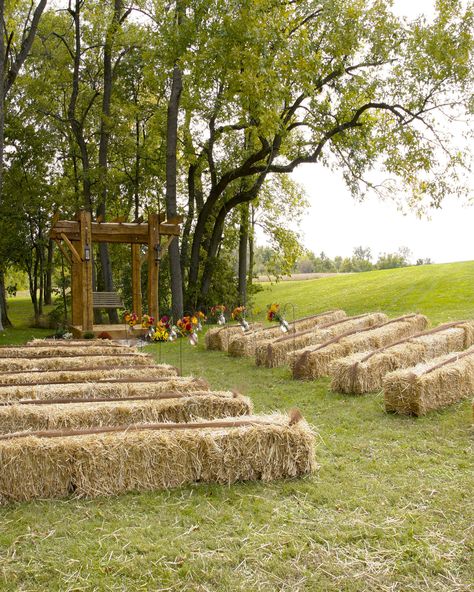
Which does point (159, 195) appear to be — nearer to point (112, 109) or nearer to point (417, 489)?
point (112, 109)

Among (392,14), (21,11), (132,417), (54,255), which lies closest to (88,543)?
(132,417)

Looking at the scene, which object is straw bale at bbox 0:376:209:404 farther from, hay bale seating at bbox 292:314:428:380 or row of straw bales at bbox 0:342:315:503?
hay bale seating at bbox 292:314:428:380

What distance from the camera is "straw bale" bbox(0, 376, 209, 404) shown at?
693 centimetres

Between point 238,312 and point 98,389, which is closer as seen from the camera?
point 98,389

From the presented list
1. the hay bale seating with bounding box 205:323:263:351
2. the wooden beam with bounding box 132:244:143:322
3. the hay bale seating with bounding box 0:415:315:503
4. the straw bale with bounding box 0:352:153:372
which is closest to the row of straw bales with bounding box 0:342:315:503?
the hay bale seating with bounding box 0:415:315:503

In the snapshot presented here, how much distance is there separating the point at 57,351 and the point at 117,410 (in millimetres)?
5039

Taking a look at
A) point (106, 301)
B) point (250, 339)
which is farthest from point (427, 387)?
point (106, 301)

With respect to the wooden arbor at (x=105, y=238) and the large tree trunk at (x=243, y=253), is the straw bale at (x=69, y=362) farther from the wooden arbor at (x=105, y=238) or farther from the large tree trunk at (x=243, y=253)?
the large tree trunk at (x=243, y=253)

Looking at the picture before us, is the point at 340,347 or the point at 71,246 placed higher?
the point at 71,246

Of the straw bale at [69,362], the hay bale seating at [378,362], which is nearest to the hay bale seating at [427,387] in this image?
the hay bale seating at [378,362]

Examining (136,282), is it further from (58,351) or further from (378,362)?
(378,362)

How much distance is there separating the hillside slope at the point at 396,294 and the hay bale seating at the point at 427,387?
7523mm

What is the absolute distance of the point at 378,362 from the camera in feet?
30.0

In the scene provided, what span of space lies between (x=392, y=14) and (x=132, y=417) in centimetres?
1745
